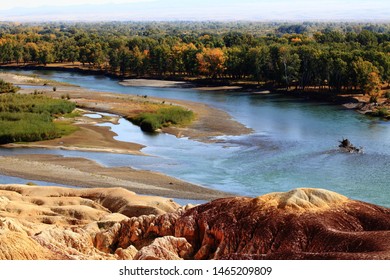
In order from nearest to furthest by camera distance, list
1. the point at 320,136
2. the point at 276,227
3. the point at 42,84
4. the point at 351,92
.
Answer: the point at 276,227 → the point at 320,136 → the point at 351,92 → the point at 42,84

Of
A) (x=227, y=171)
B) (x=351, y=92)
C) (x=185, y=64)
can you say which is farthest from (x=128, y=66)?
(x=227, y=171)

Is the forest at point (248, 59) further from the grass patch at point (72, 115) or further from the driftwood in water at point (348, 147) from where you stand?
the grass patch at point (72, 115)

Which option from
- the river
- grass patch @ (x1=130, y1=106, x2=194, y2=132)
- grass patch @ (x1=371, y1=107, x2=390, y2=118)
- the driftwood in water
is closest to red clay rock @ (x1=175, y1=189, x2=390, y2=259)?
the river

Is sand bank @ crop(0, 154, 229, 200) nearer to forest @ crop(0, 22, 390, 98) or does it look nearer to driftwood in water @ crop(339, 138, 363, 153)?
driftwood in water @ crop(339, 138, 363, 153)

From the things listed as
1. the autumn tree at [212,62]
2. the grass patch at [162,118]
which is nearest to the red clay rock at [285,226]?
the grass patch at [162,118]

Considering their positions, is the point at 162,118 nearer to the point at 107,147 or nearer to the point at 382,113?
the point at 107,147

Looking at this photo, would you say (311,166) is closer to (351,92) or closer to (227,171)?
(227,171)
